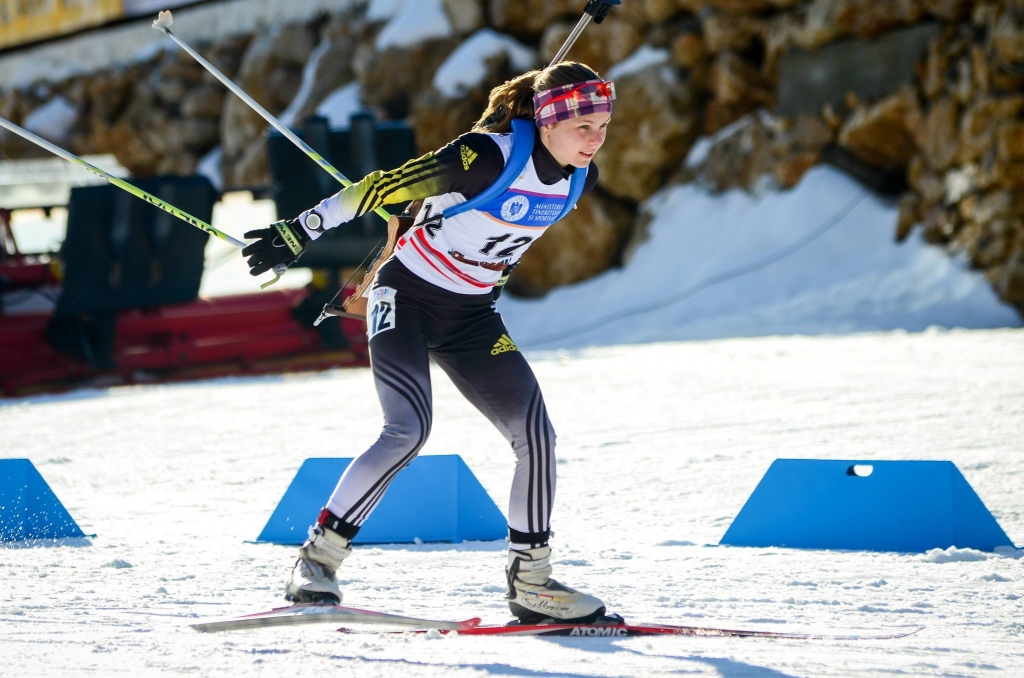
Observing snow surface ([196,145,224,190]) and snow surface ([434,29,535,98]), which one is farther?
snow surface ([196,145,224,190])

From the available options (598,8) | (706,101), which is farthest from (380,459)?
(706,101)

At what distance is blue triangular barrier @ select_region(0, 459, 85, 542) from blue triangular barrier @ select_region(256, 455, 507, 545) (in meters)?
0.81

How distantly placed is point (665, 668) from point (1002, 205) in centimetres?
1080

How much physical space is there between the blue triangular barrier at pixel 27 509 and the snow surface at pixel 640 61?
12633 mm

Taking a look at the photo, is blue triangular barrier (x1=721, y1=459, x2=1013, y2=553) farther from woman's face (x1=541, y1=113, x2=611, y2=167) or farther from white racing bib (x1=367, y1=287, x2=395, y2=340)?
white racing bib (x1=367, y1=287, x2=395, y2=340)

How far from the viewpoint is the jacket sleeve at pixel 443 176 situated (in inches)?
128

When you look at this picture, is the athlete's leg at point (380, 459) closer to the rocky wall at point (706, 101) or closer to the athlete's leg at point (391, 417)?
the athlete's leg at point (391, 417)

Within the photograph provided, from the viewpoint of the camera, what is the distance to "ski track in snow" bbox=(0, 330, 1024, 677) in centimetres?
302

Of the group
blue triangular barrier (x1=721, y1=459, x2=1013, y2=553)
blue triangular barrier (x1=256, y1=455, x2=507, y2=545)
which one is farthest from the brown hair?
blue triangular barrier (x1=721, y1=459, x2=1013, y2=553)

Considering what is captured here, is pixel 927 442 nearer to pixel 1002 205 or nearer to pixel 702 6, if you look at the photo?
pixel 1002 205

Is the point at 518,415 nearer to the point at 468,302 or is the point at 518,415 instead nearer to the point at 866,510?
the point at 468,302

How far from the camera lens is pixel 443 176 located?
3.25 m

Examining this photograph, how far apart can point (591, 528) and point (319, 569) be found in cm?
186

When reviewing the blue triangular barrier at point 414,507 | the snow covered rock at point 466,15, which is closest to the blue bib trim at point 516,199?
the blue triangular barrier at point 414,507
